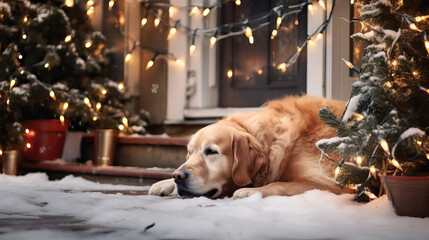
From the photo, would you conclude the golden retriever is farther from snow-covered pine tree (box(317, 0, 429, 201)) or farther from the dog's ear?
snow-covered pine tree (box(317, 0, 429, 201))

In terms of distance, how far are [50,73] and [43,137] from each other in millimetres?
600

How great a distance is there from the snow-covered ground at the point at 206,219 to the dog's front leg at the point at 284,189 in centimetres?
6

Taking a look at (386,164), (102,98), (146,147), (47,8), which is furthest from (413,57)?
(47,8)

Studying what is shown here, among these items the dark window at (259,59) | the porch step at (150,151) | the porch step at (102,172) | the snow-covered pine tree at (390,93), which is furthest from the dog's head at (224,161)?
the dark window at (259,59)

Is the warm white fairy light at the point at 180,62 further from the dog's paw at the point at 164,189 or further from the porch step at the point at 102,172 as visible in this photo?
the dog's paw at the point at 164,189

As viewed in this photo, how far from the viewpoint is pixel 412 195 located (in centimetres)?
158

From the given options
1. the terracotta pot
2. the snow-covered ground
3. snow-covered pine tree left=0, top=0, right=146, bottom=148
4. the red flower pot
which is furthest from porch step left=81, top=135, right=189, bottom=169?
the terracotta pot

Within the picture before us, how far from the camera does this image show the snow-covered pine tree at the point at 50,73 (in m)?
3.59

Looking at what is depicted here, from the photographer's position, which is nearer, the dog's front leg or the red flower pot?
the dog's front leg

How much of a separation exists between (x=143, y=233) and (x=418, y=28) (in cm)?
131

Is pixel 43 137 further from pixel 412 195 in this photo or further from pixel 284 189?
pixel 412 195

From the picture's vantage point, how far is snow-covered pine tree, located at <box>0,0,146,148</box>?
3.59m

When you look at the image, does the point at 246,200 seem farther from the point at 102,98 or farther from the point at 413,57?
the point at 102,98

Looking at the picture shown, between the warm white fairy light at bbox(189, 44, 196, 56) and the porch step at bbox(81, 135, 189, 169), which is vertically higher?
the warm white fairy light at bbox(189, 44, 196, 56)
